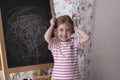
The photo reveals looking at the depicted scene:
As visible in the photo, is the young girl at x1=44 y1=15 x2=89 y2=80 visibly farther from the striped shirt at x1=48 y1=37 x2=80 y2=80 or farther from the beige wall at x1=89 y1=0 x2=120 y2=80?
the beige wall at x1=89 y1=0 x2=120 y2=80

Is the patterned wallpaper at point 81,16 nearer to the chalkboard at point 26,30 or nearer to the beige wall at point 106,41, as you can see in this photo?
the beige wall at point 106,41

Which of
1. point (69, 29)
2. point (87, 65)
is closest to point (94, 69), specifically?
point (87, 65)

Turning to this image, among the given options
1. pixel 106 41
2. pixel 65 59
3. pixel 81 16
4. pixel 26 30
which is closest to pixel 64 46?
pixel 65 59

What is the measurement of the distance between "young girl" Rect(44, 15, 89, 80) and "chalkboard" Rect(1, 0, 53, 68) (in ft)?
0.34

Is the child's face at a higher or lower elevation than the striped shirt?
higher

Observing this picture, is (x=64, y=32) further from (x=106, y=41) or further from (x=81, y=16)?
(x=106, y=41)

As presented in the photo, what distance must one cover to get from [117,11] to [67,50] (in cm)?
73

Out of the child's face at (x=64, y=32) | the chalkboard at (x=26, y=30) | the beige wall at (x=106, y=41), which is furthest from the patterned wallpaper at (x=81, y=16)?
the child's face at (x=64, y=32)

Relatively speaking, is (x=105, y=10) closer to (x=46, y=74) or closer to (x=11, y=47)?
(x=46, y=74)

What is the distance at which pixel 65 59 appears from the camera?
195 centimetres

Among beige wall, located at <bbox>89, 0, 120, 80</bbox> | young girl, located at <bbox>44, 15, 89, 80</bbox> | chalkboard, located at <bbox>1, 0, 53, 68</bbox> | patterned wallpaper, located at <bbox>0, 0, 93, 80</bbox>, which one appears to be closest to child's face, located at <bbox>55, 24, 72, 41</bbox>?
young girl, located at <bbox>44, 15, 89, 80</bbox>

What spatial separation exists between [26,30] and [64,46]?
31 centimetres

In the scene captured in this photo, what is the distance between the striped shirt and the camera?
195 cm

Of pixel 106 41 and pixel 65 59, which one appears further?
pixel 106 41
